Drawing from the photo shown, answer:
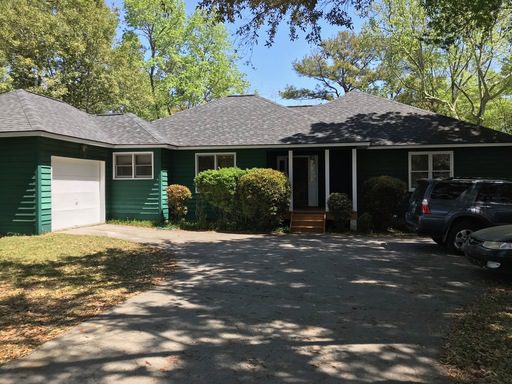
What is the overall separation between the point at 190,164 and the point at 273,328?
41.1ft

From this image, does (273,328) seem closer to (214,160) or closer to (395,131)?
(214,160)

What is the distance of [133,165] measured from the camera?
635 inches

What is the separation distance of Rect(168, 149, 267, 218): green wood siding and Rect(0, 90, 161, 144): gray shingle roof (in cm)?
141

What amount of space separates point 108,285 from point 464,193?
7829 millimetres

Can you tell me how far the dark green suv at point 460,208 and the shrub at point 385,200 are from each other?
3.83 m

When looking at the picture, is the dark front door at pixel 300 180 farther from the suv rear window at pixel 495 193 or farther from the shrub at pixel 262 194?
the suv rear window at pixel 495 193

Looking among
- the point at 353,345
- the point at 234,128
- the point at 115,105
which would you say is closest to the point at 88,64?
the point at 115,105

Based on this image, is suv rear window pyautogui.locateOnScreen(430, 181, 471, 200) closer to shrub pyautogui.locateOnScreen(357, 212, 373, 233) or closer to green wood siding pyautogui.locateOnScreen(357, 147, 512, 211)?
shrub pyautogui.locateOnScreen(357, 212, 373, 233)

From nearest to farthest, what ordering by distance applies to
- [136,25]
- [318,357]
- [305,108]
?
1. [318,357]
2. [305,108]
3. [136,25]

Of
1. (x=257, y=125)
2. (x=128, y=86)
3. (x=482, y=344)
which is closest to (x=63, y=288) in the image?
(x=482, y=344)

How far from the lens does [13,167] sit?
502 inches

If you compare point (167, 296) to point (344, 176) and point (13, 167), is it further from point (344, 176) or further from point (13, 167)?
point (344, 176)

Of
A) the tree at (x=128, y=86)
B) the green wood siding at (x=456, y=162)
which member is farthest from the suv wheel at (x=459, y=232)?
the tree at (x=128, y=86)

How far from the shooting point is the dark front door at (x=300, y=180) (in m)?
17.8
